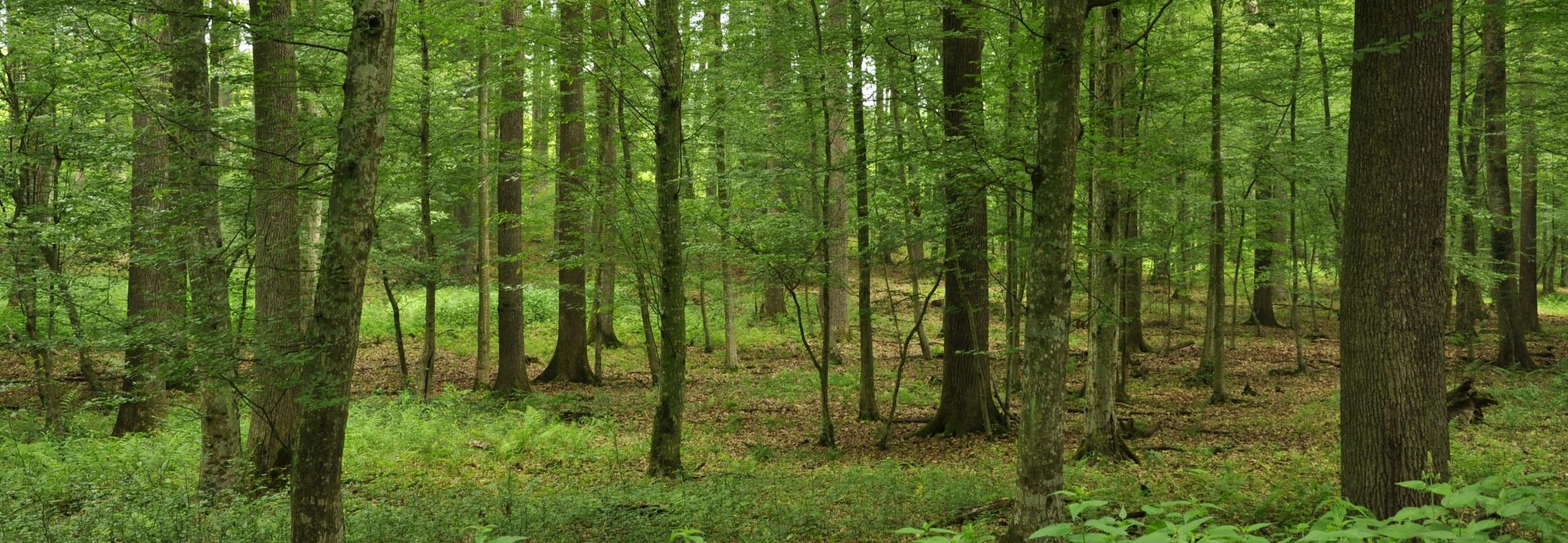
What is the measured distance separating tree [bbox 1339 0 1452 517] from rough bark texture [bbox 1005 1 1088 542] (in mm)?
1899

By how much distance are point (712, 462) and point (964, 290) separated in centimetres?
376

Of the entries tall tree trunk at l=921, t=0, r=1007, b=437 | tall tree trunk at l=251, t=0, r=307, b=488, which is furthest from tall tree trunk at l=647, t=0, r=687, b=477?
tall tree trunk at l=251, t=0, r=307, b=488

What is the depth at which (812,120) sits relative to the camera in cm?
1130

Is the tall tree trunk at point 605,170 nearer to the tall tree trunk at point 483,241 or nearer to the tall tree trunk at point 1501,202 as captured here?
the tall tree trunk at point 483,241

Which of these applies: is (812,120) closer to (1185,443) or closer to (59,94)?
(1185,443)

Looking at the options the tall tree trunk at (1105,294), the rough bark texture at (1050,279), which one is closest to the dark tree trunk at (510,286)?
the tall tree trunk at (1105,294)

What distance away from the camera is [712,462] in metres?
10.1

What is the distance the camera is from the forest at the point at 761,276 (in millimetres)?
5297

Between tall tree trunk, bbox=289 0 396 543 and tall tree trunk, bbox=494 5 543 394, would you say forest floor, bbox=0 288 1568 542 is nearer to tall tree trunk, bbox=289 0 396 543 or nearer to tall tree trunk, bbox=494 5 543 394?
tall tree trunk, bbox=494 5 543 394

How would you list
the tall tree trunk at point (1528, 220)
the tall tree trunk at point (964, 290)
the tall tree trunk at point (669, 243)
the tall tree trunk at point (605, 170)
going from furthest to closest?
the tall tree trunk at point (1528, 220)
the tall tree trunk at point (964, 290)
the tall tree trunk at point (605, 170)
the tall tree trunk at point (669, 243)

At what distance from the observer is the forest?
5.30m

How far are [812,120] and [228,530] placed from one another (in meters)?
7.90

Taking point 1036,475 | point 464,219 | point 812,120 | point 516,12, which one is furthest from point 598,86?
point 464,219

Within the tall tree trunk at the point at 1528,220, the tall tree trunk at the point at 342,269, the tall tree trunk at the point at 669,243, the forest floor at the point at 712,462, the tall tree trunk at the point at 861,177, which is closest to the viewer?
the tall tree trunk at the point at 342,269
